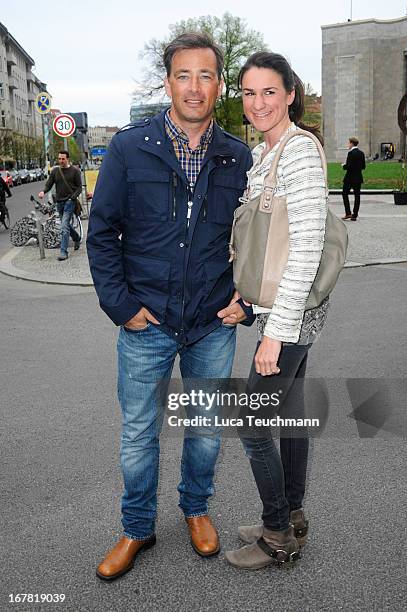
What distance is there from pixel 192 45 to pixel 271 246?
833 mm

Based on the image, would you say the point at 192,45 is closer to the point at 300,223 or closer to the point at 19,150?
the point at 300,223

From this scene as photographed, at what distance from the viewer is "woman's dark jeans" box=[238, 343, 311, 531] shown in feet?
8.03

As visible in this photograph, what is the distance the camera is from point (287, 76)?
2.32 meters

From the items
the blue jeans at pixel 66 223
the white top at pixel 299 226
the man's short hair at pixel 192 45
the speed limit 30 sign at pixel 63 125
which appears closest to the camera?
the white top at pixel 299 226

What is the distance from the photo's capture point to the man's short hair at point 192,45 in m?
2.43

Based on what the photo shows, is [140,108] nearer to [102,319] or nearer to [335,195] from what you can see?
[335,195]

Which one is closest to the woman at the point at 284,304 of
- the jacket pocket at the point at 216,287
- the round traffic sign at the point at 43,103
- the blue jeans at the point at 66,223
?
the jacket pocket at the point at 216,287

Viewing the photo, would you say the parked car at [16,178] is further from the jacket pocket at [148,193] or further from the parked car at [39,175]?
the jacket pocket at [148,193]

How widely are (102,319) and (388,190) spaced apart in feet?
67.0

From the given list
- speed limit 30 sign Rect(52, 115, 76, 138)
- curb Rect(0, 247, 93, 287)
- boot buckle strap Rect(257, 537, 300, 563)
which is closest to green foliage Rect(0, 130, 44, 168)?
speed limit 30 sign Rect(52, 115, 76, 138)

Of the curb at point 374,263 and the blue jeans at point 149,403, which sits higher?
the blue jeans at point 149,403

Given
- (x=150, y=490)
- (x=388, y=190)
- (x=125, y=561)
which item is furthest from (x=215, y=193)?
(x=388, y=190)

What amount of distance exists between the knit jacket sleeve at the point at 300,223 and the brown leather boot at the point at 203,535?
111cm

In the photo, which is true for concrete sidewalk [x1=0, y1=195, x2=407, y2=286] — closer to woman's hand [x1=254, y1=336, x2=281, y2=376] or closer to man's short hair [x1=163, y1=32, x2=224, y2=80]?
man's short hair [x1=163, y1=32, x2=224, y2=80]
